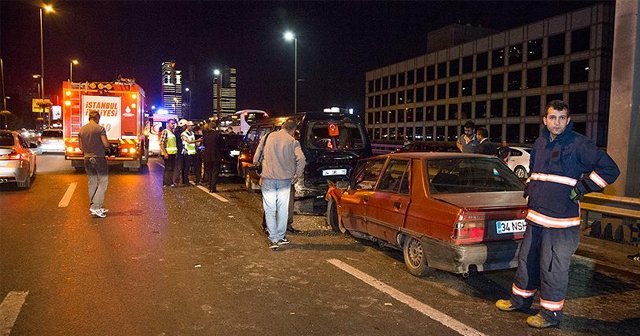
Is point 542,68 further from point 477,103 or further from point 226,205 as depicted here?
point 226,205

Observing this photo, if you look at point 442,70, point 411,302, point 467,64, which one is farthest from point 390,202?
point 442,70

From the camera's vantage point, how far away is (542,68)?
55.4 m

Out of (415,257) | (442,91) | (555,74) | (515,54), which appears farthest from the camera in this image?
(442,91)

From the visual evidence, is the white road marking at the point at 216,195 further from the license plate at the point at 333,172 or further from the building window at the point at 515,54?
the building window at the point at 515,54

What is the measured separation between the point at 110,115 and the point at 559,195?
53.5 feet

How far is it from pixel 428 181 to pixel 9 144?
11206 millimetres

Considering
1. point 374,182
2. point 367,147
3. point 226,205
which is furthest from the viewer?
point 226,205

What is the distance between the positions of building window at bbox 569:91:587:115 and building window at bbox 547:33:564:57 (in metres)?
4.50

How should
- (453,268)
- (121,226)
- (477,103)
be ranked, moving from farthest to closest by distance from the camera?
(477,103) → (121,226) → (453,268)

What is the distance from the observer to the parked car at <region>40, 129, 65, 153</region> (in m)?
28.5

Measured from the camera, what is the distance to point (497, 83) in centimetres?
6231

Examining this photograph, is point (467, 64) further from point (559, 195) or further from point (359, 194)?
point (559, 195)

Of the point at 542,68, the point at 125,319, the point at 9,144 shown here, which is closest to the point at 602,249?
the point at 125,319

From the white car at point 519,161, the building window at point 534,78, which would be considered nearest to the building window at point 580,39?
the building window at point 534,78
